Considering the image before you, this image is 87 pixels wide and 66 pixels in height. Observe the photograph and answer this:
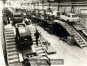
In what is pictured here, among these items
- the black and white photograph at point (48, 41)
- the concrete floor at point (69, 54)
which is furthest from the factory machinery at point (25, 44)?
the concrete floor at point (69, 54)

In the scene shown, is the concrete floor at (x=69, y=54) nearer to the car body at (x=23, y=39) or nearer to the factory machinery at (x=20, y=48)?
the factory machinery at (x=20, y=48)

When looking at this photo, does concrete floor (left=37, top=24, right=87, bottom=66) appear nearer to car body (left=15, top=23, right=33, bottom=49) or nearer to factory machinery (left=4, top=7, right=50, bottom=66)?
factory machinery (left=4, top=7, right=50, bottom=66)

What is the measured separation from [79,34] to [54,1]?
45.6 ft

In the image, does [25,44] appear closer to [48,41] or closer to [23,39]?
[23,39]

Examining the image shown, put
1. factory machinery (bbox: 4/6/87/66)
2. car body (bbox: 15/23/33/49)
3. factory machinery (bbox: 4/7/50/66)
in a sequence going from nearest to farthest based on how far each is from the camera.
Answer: factory machinery (bbox: 4/6/87/66)
factory machinery (bbox: 4/7/50/66)
car body (bbox: 15/23/33/49)

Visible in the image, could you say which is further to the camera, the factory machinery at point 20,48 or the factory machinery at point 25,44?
the factory machinery at point 20,48

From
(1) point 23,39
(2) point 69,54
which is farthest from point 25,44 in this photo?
(2) point 69,54

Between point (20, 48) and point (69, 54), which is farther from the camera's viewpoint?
point (69, 54)

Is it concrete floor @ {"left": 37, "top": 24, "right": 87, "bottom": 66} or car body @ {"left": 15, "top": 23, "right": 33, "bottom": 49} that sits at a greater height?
car body @ {"left": 15, "top": 23, "right": 33, "bottom": 49}

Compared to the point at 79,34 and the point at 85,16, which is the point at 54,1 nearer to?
the point at 85,16

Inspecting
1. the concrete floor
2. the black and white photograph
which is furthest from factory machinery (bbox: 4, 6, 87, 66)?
the concrete floor

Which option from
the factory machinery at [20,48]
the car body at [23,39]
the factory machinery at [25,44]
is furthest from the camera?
→ the car body at [23,39]

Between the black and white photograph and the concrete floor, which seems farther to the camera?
the concrete floor

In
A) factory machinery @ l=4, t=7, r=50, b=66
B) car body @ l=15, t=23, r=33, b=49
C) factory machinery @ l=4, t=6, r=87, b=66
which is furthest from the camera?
car body @ l=15, t=23, r=33, b=49
